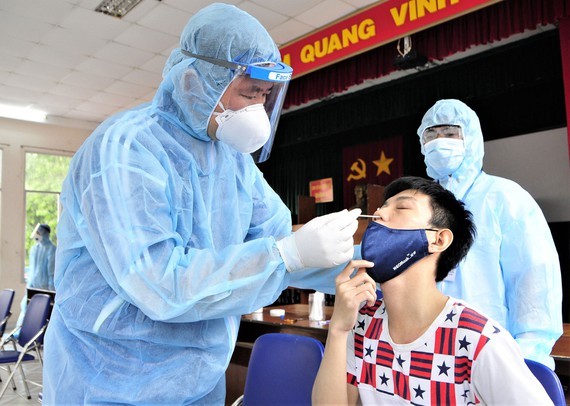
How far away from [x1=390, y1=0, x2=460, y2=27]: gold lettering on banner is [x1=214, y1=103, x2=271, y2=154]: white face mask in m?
2.82

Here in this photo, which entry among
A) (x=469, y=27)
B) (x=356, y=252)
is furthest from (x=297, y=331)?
(x=469, y=27)

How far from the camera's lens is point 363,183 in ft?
27.1

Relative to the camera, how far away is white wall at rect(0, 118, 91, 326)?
336 inches

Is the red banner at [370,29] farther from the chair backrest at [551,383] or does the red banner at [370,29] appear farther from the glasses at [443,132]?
the chair backrest at [551,383]

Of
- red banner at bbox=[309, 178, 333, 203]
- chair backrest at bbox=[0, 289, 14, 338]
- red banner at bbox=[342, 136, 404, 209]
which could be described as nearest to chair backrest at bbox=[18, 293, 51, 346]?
chair backrest at bbox=[0, 289, 14, 338]

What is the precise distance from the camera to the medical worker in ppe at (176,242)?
38.3 inches

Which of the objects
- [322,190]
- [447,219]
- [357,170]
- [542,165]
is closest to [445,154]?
[447,219]

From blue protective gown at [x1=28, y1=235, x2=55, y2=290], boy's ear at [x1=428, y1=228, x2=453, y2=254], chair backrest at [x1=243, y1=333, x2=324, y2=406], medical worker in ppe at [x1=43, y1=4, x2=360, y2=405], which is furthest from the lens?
blue protective gown at [x1=28, y1=235, x2=55, y2=290]

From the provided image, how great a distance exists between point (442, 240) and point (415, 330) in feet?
0.80

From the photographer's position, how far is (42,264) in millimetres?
7691

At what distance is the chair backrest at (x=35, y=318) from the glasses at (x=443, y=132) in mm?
3219

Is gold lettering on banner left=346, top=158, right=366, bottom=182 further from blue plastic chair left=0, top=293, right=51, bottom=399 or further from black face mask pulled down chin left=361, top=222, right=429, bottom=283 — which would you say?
black face mask pulled down chin left=361, top=222, right=429, bottom=283

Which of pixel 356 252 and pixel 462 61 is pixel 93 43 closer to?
pixel 462 61

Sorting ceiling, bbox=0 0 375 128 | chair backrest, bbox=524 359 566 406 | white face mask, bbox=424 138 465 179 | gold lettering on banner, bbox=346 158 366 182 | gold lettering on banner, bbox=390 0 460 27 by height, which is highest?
ceiling, bbox=0 0 375 128
